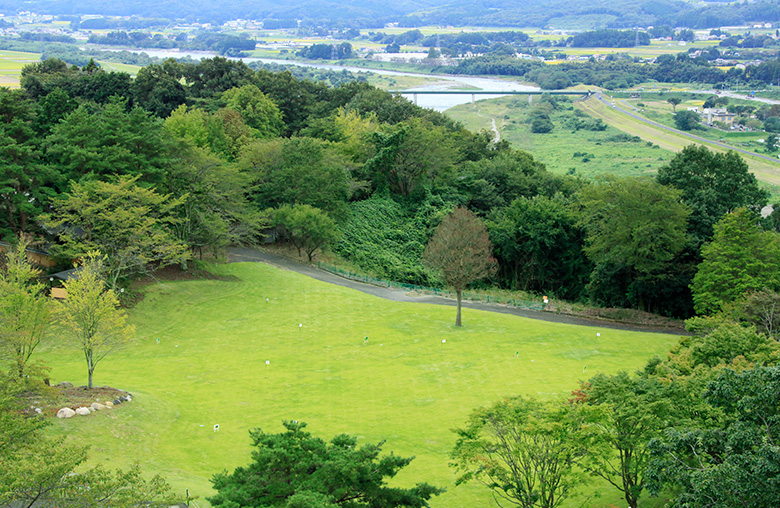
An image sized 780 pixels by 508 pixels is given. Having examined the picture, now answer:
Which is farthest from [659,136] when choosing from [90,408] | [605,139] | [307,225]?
[90,408]

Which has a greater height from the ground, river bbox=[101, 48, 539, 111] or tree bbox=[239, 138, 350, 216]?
river bbox=[101, 48, 539, 111]

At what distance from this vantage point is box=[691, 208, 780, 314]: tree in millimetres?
36375

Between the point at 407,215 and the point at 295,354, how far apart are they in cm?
3297

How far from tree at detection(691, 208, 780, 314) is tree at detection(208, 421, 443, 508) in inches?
1048

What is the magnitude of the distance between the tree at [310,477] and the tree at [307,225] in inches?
1340

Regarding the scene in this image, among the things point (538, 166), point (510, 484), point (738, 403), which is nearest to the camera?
point (738, 403)

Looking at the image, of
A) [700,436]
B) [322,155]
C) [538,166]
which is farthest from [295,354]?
[538,166]

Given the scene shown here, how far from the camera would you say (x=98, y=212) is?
37.6 meters

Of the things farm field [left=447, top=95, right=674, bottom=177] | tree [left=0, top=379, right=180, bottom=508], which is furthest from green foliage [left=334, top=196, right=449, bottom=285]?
tree [left=0, top=379, right=180, bottom=508]

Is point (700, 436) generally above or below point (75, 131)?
below

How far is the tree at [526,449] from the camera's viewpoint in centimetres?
1698

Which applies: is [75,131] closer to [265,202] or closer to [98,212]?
[98,212]

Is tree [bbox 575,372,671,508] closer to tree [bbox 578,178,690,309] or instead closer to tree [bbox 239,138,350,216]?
tree [bbox 578,178,690,309]

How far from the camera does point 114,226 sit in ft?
121
